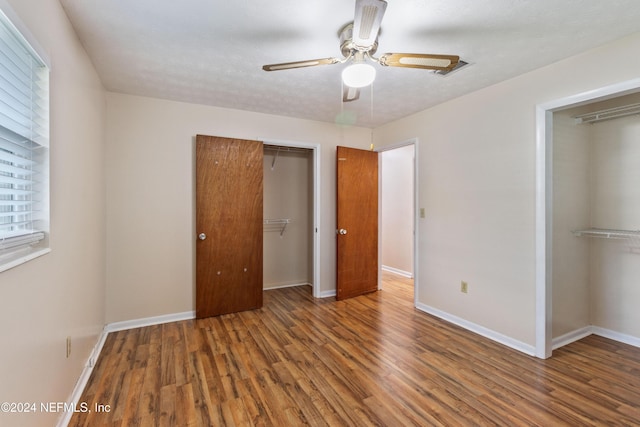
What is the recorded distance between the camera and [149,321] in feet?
10.3

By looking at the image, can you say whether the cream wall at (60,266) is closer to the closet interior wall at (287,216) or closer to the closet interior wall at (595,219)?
the closet interior wall at (287,216)

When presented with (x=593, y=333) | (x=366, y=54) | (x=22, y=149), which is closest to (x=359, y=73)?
(x=366, y=54)

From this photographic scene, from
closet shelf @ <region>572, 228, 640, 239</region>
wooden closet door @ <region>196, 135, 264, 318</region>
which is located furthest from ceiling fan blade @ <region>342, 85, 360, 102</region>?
closet shelf @ <region>572, 228, 640, 239</region>

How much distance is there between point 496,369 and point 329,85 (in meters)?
2.81

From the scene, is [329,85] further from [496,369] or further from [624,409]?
[624,409]

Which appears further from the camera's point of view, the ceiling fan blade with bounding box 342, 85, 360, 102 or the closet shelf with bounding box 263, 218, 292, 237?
the closet shelf with bounding box 263, 218, 292, 237

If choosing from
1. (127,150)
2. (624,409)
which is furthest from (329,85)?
(624,409)

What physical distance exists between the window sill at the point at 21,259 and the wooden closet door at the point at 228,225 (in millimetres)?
1885

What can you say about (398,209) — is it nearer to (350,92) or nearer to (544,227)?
(544,227)

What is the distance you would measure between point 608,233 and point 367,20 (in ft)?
9.27

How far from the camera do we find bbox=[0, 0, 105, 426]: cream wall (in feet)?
3.88

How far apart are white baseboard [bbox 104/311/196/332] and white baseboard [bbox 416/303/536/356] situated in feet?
9.04

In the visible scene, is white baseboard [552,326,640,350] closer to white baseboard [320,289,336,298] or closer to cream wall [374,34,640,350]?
cream wall [374,34,640,350]

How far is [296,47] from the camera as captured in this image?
7.08ft
